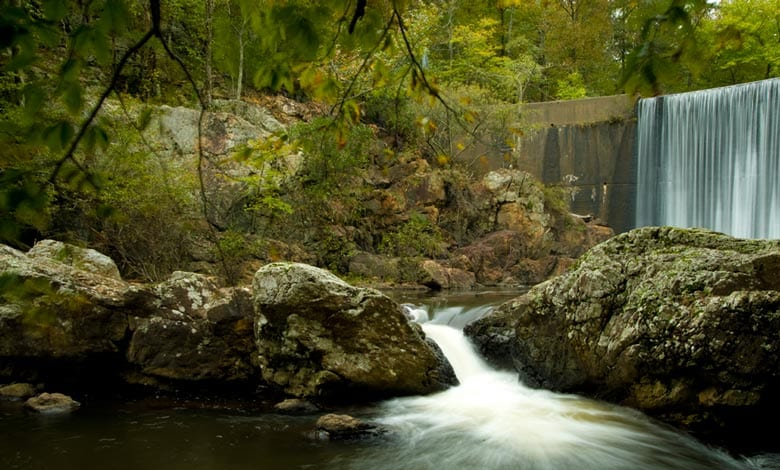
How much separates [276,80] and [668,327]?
4.87 m

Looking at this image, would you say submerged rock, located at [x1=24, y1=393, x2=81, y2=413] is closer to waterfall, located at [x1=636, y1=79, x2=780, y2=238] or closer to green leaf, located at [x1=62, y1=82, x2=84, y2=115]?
green leaf, located at [x1=62, y1=82, x2=84, y2=115]

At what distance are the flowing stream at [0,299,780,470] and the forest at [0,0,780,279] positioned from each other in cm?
211

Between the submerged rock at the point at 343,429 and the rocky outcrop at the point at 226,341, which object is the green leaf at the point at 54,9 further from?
the rocky outcrop at the point at 226,341

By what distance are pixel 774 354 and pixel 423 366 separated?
3.68m

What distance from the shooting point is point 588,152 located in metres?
19.8

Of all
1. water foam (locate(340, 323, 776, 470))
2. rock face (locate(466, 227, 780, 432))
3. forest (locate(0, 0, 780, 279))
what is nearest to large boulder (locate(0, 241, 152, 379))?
forest (locate(0, 0, 780, 279))

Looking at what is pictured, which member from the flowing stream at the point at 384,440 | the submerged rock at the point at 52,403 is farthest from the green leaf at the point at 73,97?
the submerged rock at the point at 52,403

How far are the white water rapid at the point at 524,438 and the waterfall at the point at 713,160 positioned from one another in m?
12.5

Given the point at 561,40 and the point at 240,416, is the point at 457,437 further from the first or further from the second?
the point at 561,40

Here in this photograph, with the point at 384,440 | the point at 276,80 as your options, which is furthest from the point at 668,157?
the point at 276,80

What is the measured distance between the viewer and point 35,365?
661 centimetres

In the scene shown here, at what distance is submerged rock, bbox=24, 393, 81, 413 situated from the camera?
5949 millimetres

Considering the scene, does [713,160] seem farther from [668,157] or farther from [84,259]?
[84,259]

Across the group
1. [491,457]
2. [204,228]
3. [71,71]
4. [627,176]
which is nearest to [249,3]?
[71,71]
